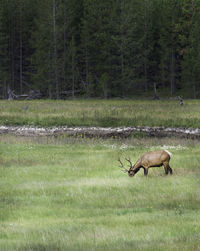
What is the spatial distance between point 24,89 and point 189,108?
43110 millimetres

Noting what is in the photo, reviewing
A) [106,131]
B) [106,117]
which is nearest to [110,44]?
Result: [106,117]

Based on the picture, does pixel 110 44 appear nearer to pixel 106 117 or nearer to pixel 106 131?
pixel 106 117

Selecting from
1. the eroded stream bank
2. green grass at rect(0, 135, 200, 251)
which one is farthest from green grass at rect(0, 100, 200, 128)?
green grass at rect(0, 135, 200, 251)

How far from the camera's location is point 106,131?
32.0 metres

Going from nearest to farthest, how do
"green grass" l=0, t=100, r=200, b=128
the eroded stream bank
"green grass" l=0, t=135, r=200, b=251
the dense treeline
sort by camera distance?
"green grass" l=0, t=135, r=200, b=251 < the eroded stream bank < "green grass" l=0, t=100, r=200, b=128 < the dense treeline

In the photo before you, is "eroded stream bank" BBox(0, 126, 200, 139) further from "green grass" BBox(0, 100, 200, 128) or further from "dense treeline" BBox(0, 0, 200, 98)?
"dense treeline" BBox(0, 0, 200, 98)

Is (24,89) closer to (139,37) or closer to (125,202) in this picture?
(139,37)

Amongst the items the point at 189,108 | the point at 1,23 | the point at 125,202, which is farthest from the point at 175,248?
the point at 1,23

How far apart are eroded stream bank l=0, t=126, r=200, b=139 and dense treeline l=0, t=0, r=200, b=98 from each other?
26.6 metres

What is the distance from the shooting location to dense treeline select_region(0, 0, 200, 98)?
61719 millimetres

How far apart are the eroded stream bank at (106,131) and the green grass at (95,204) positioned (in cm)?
1021

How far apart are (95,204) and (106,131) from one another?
67.7ft

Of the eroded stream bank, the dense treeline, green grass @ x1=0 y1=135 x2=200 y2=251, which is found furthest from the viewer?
the dense treeline

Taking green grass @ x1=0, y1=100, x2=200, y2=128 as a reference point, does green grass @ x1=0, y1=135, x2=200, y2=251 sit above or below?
below
